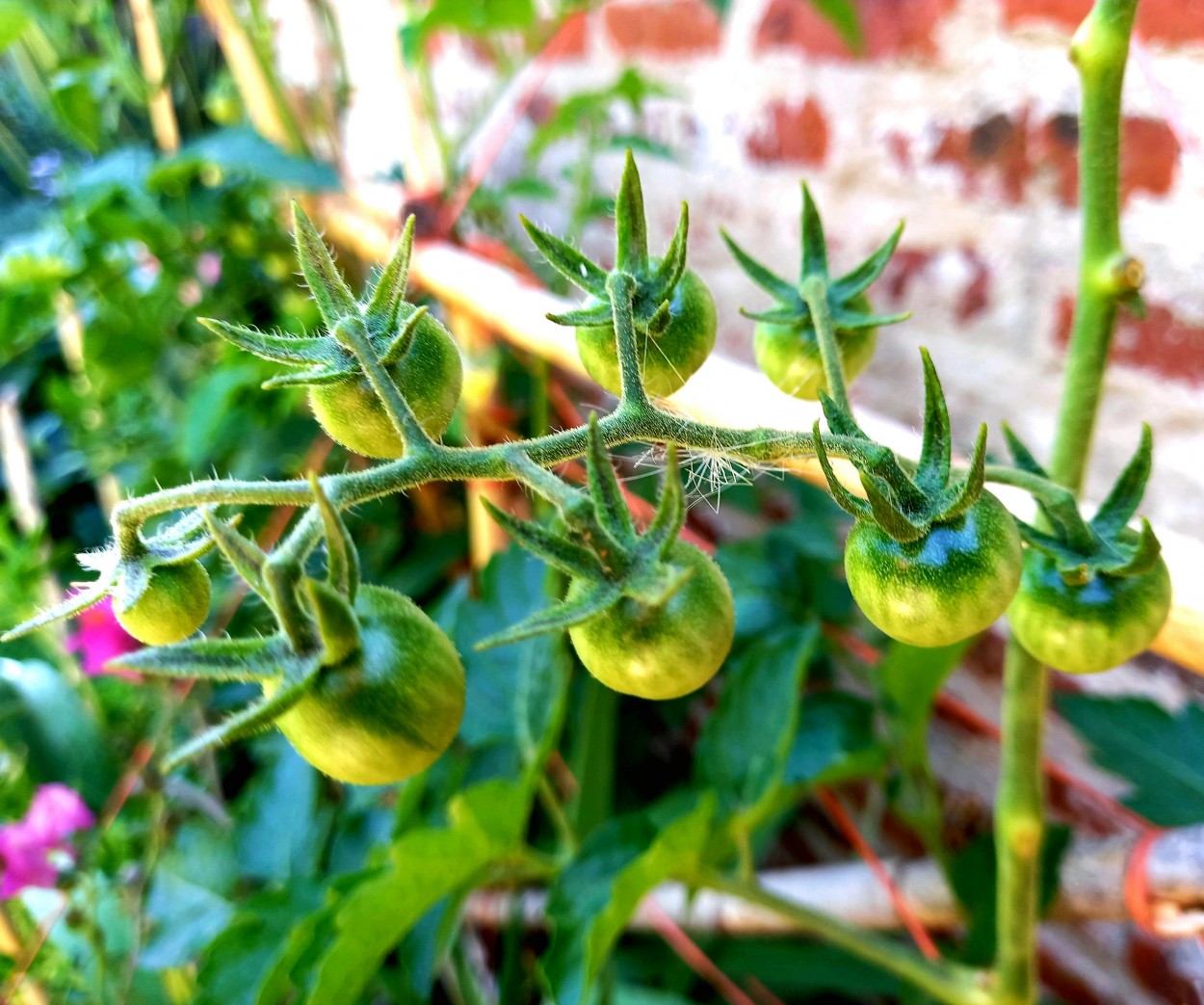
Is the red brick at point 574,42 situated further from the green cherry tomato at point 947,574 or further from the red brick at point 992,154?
the green cherry tomato at point 947,574

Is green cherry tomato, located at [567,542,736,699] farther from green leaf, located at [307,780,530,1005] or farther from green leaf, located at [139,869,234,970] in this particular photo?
green leaf, located at [139,869,234,970]

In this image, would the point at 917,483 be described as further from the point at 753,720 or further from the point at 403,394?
the point at 753,720

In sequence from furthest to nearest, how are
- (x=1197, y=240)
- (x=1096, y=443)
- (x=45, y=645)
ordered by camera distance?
(x=45, y=645) < (x=1096, y=443) < (x=1197, y=240)

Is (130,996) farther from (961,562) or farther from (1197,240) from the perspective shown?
(1197,240)

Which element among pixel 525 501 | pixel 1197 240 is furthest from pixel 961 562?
pixel 525 501

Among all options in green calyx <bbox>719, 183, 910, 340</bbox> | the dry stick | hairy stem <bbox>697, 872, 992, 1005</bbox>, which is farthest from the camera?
the dry stick

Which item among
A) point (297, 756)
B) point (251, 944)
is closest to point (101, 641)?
point (297, 756)

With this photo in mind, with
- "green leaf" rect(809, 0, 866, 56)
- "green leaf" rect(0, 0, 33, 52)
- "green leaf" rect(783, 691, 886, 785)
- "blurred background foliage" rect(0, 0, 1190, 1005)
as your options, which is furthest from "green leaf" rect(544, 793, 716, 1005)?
"green leaf" rect(0, 0, 33, 52)
